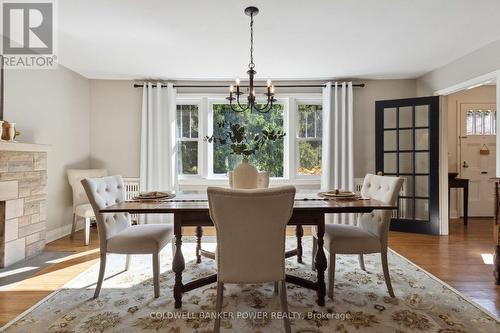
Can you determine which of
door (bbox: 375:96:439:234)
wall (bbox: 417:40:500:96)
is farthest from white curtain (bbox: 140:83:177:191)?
wall (bbox: 417:40:500:96)

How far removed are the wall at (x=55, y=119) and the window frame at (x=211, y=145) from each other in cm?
147

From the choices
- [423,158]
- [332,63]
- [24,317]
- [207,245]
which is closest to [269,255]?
[24,317]

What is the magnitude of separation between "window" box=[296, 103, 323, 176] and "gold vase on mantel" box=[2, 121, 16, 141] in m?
3.73

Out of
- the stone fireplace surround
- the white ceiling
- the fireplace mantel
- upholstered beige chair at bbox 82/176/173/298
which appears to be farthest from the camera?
the stone fireplace surround

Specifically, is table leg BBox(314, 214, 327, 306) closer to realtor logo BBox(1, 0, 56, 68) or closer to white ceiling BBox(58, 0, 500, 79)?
white ceiling BBox(58, 0, 500, 79)

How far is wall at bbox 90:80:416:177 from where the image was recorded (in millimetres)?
4578

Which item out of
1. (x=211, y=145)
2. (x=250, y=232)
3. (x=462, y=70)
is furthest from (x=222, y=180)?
(x=462, y=70)

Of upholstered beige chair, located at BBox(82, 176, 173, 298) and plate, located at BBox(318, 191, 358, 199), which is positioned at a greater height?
plate, located at BBox(318, 191, 358, 199)

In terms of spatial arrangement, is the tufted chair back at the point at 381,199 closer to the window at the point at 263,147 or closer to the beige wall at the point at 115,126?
the window at the point at 263,147

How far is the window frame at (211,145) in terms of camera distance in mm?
4625

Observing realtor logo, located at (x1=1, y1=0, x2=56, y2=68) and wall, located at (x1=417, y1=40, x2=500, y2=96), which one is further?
wall, located at (x1=417, y1=40, x2=500, y2=96)

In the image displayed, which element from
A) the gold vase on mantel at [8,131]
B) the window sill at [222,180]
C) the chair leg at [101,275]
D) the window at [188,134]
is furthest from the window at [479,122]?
the gold vase on mantel at [8,131]

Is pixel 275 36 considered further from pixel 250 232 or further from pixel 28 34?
pixel 28 34

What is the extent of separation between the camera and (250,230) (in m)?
1.60
